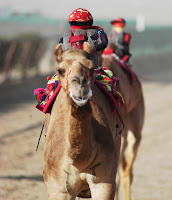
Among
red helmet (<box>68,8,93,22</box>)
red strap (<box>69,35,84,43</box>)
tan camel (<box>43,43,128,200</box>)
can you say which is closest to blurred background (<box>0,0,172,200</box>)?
tan camel (<box>43,43,128,200</box>)

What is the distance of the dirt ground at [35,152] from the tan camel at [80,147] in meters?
2.96

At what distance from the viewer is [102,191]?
3924 mm

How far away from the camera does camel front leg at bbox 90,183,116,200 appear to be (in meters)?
3.91

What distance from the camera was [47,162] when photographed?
3.99 metres

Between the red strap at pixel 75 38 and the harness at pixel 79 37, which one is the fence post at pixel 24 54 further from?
the red strap at pixel 75 38

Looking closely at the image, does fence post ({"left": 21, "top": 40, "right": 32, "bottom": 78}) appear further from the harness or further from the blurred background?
the harness

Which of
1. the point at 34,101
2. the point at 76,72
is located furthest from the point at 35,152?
the point at 76,72

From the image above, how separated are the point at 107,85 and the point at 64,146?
993mm

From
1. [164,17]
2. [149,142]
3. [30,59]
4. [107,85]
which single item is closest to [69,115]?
[107,85]

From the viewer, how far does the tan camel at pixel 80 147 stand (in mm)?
3396

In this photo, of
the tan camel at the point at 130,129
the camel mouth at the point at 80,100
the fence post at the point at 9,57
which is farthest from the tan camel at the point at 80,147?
the fence post at the point at 9,57

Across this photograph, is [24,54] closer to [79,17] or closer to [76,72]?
[79,17]

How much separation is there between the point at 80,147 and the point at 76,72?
735 millimetres

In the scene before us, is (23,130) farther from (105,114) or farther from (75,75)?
(75,75)
